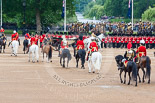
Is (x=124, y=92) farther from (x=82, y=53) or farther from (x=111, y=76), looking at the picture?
(x=82, y=53)

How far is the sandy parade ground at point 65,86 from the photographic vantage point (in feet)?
67.4

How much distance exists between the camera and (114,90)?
23156 mm

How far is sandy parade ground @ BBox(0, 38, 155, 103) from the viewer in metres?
20.5

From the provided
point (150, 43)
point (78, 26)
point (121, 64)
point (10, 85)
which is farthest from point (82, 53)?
point (78, 26)

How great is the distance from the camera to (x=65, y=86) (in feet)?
80.2

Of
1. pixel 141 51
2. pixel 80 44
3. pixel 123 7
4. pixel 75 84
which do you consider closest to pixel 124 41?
pixel 80 44

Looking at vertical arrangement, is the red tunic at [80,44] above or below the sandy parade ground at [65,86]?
above

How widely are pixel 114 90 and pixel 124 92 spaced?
0.73 m

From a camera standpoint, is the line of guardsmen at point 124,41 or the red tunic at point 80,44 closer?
the red tunic at point 80,44

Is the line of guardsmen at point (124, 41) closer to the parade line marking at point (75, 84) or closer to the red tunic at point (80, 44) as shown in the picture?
the red tunic at point (80, 44)

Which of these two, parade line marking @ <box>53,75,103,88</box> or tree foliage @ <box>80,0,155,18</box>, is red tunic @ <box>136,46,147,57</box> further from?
tree foliage @ <box>80,0,155,18</box>

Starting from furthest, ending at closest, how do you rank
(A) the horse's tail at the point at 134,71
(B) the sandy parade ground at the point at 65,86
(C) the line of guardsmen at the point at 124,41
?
1. (C) the line of guardsmen at the point at 124,41
2. (A) the horse's tail at the point at 134,71
3. (B) the sandy parade ground at the point at 65,86

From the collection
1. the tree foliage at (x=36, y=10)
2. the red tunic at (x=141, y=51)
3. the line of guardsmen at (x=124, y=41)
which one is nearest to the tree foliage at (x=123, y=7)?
the tree foliage at (x=36, y=10)

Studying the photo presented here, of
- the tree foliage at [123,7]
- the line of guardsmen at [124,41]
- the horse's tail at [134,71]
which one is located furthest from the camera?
the tree foliage at [123,7]
